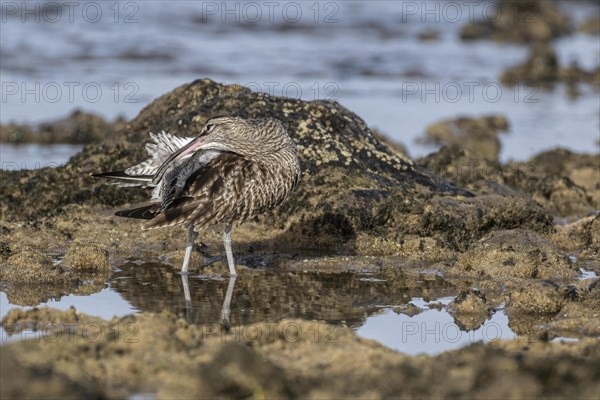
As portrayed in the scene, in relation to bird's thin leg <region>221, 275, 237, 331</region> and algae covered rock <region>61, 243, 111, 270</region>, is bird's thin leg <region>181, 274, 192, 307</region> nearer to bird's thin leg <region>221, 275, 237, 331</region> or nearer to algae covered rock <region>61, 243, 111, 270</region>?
bird's thin leg <region>221, 275, 237, 331</region>

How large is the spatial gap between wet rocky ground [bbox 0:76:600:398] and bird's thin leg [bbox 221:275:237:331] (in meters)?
0.05

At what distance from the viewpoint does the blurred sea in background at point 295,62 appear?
1830cm

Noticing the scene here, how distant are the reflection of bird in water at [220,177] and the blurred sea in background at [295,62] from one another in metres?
5.69

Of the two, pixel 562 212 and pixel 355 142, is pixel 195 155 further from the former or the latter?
pixel 562 212

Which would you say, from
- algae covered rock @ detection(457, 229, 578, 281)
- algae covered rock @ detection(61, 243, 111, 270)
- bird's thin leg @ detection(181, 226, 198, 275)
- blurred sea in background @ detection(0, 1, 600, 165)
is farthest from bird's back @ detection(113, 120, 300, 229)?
blurred sea in background @ detection(0, 1, 600, 165)

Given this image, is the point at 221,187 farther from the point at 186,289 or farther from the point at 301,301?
the point at 301,301

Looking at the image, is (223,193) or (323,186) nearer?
(223,193)

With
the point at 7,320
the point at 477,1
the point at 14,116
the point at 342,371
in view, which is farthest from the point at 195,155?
the point at 477,1

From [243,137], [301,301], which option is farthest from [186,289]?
[243,137]

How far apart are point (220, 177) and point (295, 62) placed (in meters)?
14.8

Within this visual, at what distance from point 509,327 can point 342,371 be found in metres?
2.21

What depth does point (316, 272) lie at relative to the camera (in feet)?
31.9

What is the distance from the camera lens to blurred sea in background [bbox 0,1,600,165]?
18.3 meters

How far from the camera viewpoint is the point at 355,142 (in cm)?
1174
